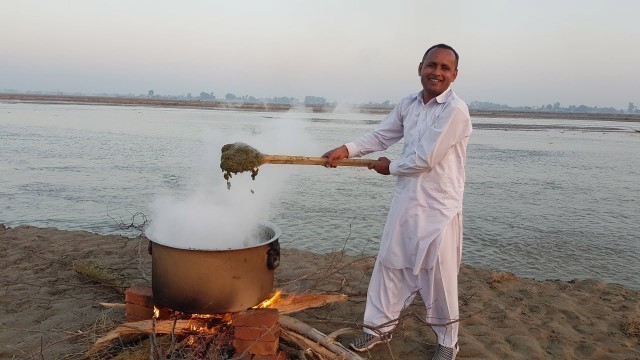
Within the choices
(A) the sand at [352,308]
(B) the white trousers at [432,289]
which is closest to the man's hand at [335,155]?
(B) the white trousers at [432,289]

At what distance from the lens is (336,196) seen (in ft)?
38.0

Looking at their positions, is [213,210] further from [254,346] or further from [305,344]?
[305,344]

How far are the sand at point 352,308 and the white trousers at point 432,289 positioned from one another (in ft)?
0.60

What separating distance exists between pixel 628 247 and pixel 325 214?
5.57m

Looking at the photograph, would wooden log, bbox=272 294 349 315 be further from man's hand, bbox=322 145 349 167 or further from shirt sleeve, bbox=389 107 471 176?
shirt sleeve, bbox=389 107 471 176

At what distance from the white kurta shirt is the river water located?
4.33 ft

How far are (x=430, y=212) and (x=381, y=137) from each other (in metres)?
0.89

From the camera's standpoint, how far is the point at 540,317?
489 centimetres

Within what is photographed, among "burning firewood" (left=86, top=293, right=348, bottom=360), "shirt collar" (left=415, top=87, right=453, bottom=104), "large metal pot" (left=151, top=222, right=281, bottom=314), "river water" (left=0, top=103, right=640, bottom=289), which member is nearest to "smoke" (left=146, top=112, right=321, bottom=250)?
"river water" (left=0, top=103, right=640, bottom=289)

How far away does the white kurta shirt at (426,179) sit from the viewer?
330 cm

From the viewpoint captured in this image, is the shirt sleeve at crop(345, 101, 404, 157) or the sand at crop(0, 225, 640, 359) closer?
the shirt sleeve at crop(345, 101, 404, 157)

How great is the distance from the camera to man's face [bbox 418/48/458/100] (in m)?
3.38

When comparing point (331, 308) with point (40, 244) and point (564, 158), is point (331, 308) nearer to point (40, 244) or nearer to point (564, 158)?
point (40, 244)

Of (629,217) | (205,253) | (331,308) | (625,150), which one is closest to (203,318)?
(205,253)
